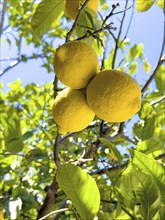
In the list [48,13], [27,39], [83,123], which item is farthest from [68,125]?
[27,39]

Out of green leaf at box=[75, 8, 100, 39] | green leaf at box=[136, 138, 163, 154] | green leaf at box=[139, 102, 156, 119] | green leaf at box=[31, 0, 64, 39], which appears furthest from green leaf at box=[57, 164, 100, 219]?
green leaf at box=[31, 0, 64, 39]

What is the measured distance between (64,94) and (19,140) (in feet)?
2.26

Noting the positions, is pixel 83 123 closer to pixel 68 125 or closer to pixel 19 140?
pixel 68 125

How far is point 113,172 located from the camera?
3.90 feet

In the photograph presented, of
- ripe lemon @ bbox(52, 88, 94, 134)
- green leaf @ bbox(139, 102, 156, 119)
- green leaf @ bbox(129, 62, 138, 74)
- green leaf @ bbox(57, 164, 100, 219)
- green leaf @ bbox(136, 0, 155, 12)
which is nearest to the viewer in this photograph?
green leaf @ bbox(57, 164, 100, 219)

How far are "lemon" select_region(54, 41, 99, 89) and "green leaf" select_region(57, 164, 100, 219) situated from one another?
0.70 ft

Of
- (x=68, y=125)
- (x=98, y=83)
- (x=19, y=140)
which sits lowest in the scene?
(x=19, y=140)

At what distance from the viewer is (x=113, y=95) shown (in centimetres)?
84

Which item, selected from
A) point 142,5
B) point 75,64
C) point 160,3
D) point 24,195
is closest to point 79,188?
point 75,64

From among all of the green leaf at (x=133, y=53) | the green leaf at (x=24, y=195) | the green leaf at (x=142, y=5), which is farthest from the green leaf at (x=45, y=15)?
the green leaf at (x=133, y=53)

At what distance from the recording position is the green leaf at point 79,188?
2.62 feet

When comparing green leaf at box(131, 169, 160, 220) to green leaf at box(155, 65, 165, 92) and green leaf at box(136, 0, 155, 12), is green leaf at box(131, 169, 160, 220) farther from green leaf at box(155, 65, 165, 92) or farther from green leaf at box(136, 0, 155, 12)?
green leaf at box(155, 65, 165, 92)

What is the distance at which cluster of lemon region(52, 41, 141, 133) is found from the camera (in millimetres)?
844

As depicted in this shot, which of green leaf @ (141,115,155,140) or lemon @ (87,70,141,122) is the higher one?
lemon @ (87,70,141,122)
